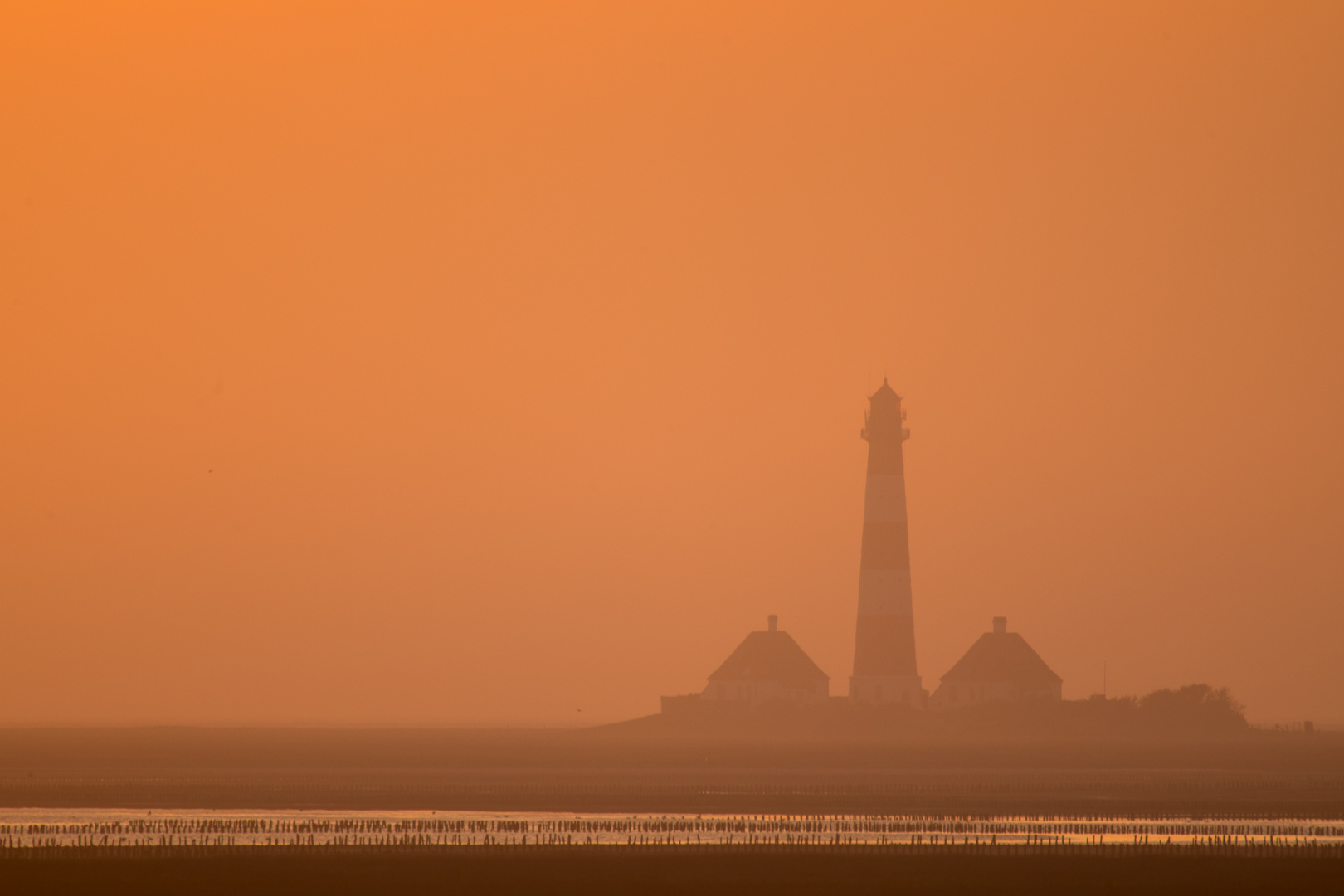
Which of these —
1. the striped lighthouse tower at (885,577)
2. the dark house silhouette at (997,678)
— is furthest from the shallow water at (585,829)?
the dark house silhouette at (997,678)

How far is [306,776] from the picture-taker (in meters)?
56.5

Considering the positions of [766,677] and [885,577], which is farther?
[766,677]

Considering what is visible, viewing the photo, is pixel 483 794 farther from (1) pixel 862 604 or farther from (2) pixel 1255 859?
(1) pixel 862 604

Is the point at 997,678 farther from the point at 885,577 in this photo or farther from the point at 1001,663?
the point at 885,577

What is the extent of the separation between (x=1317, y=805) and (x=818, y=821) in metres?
13.8

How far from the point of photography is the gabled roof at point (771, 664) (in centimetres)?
9381

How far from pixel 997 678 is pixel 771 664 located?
11.6 metres

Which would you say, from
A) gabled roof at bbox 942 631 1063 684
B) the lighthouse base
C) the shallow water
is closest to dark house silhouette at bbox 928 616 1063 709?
gabled roof at bbox 942 631 1063 684

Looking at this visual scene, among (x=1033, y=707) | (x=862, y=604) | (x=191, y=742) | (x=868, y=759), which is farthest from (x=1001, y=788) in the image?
(x=191, y=742)

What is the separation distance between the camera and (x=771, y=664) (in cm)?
9425

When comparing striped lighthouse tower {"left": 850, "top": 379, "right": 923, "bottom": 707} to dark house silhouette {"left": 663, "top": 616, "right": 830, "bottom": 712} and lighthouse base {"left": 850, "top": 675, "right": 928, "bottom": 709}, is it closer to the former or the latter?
lighthouse base {"left": 850, "top": 675, "right": 928, "bottom": 709}

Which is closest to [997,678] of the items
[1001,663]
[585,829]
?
[1001,663]

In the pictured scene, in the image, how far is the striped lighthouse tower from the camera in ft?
272

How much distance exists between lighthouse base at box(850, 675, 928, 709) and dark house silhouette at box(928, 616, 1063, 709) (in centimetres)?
498
